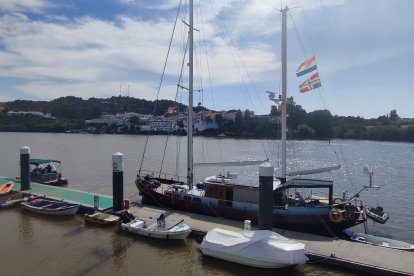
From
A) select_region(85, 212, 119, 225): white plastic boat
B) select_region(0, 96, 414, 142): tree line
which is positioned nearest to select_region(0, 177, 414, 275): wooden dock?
select_region(85, 212, 119, 225): white plastic boat

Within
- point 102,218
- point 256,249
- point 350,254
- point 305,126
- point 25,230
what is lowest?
point 25,230

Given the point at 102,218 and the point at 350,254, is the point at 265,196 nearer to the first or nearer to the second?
the point at 350,254

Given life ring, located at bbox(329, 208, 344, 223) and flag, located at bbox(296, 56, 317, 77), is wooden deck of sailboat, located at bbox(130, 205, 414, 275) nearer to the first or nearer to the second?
life ring, located at bbox(329, 208, 344, 223)

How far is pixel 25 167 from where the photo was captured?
29.0 meters

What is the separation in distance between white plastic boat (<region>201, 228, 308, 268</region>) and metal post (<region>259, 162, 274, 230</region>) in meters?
1.42

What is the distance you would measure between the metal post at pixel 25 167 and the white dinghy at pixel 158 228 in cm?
1309

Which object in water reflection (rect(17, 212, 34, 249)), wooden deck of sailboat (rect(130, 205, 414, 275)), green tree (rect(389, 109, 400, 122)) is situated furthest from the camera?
green tree (rect(389, 109, 400, 122))

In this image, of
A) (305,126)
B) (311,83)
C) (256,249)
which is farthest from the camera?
(305,126)

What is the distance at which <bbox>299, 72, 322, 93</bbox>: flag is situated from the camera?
21.1 metres

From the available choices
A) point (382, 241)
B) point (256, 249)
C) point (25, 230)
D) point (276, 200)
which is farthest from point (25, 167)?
point (382, 241)

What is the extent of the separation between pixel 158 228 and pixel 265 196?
229 inches

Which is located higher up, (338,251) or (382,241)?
(338,251)

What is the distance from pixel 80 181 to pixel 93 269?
28.2 m

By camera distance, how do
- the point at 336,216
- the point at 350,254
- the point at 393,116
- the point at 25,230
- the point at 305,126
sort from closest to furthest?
the point at 350,254 < the point at 336,216 < the point at 25,230 < the point at 305,126 < the point at 393,116
